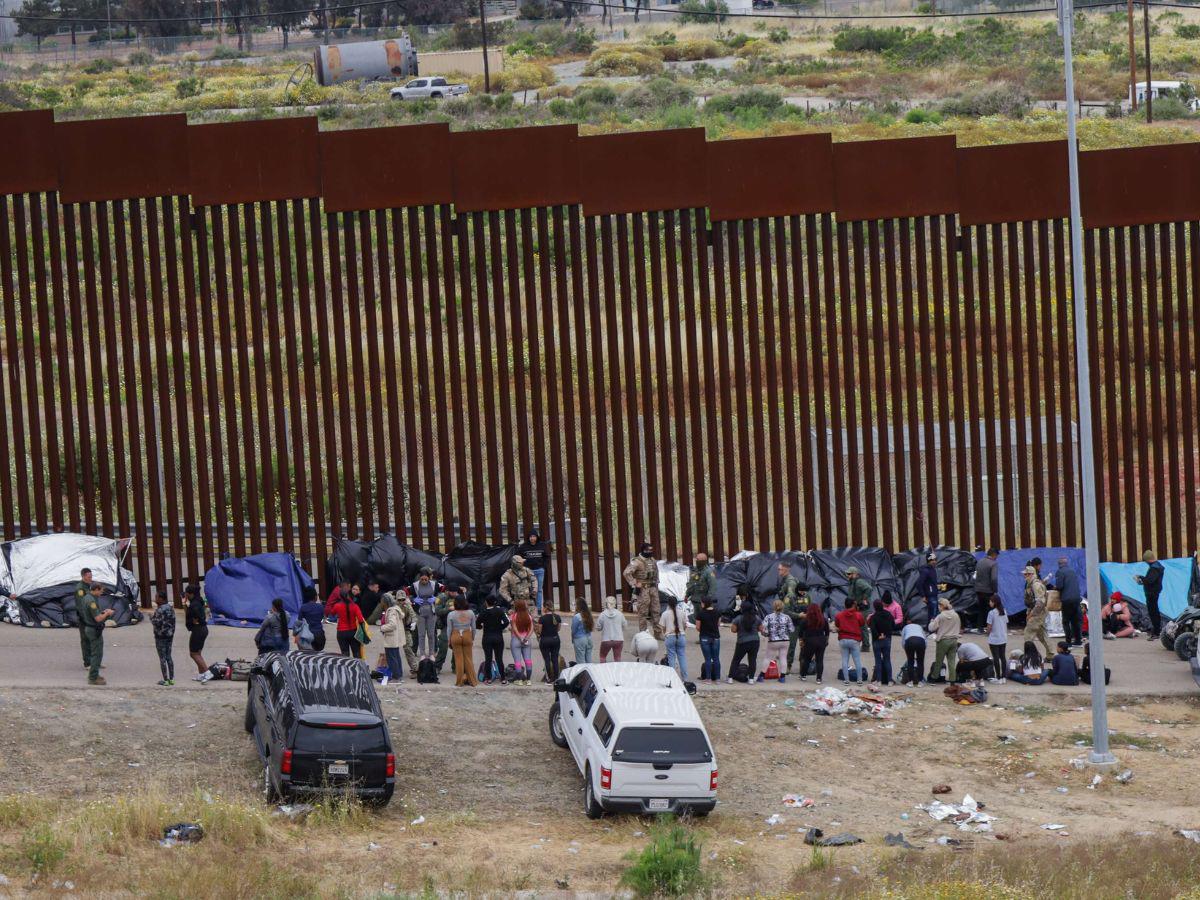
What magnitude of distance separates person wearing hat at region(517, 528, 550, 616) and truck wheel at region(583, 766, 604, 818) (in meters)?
7.18

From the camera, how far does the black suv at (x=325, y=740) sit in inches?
619

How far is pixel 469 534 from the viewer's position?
24234 mm

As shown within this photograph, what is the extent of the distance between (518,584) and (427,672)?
1.93 metres

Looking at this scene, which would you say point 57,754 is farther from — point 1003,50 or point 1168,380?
point 1003,50

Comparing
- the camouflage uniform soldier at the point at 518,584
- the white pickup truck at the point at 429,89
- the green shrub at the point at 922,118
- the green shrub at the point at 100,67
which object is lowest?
the camouflage uniform soldier at the point at 518,584

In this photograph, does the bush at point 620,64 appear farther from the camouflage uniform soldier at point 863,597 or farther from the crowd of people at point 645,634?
the crowd of people at point 645,634

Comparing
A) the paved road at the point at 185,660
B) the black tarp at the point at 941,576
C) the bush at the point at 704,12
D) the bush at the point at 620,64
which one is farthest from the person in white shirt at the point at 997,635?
the bush at the point at 704,12

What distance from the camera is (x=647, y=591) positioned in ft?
70.7

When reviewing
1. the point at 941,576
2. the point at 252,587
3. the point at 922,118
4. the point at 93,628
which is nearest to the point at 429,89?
the point at 922,118

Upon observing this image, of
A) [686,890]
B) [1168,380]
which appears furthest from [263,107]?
[686,890]

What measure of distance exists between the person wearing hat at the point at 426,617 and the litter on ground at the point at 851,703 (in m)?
5.15

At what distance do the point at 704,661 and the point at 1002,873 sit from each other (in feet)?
24.5

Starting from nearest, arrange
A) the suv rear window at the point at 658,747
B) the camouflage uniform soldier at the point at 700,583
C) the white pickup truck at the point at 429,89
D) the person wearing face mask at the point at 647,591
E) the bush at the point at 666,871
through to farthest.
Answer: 1. the bush at the point at 666,871
2. the suv rear window at the point at 658,747
3. the person wearing face mask at the point at 647,591
4. the camouflage uniform soldier at the point at 700,583
5. the white pickup truck at the point at 429,89

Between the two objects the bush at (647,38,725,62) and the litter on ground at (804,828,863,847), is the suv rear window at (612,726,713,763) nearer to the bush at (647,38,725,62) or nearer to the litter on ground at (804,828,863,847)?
the litter on ground at (804,828,863,847)
